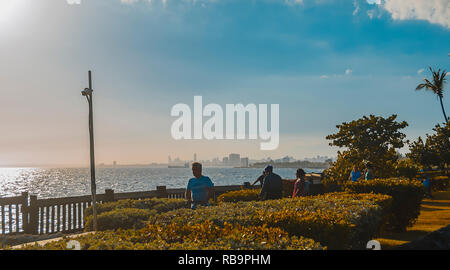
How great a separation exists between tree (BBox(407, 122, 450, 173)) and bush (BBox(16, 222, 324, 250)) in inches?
1608

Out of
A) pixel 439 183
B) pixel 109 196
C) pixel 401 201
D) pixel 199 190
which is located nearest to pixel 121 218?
pixel 199 190

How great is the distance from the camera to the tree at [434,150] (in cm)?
3844

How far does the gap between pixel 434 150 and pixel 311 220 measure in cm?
4101

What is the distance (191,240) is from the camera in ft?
13.7

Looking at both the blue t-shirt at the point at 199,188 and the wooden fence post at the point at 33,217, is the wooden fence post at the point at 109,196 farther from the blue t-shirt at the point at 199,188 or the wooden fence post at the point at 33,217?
the blue t-shirt at the point at 199,188

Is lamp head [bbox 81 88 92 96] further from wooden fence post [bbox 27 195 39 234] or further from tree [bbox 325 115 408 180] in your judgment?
tree [bbox 325 115 408 180]

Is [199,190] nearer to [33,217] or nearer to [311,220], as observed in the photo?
[311,220]

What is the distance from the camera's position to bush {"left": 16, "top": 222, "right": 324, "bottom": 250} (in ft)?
12.3

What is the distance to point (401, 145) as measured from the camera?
28.0m

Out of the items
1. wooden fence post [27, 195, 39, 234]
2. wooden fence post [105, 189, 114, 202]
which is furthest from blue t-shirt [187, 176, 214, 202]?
wooden fence post [27, 195, 39, 234]

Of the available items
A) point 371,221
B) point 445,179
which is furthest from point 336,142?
point 371,221

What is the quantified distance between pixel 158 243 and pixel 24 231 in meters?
9.37
